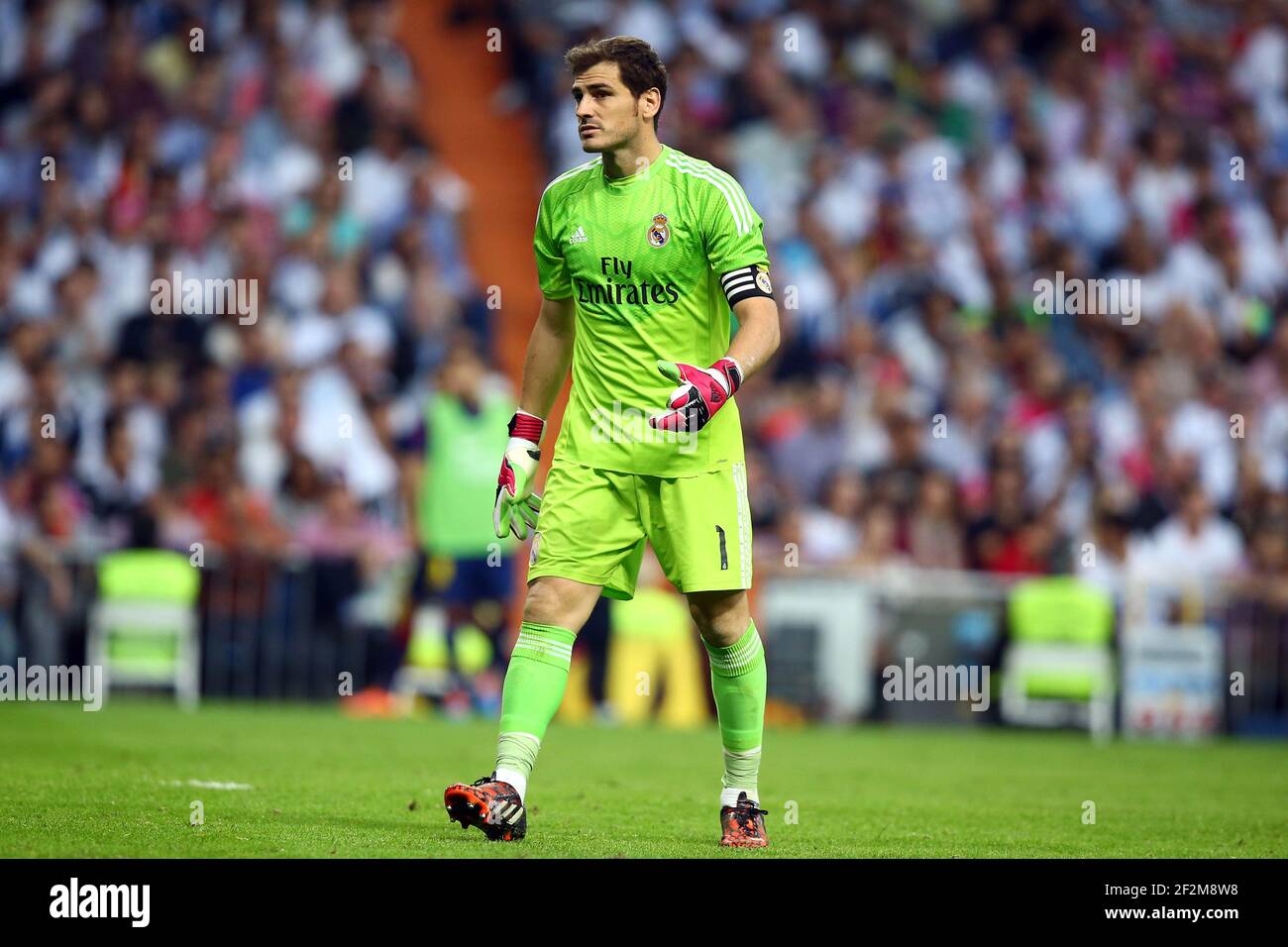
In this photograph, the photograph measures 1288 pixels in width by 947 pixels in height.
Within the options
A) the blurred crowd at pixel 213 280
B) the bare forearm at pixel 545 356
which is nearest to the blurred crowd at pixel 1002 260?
the blurred crowd at pixel 213 280

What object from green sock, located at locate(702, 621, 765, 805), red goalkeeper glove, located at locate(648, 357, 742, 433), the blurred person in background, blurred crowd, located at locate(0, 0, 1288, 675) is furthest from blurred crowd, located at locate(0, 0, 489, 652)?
red goalkeeper glove, located at locate(648, 357, 742, 433)

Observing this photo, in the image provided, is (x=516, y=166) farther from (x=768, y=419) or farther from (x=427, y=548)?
(x=427, y=548)

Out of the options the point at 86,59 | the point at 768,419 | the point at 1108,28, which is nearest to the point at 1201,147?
the point at 1108,28

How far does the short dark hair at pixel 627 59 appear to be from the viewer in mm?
7172

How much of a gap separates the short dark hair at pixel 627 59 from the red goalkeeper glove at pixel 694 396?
3.23 feet

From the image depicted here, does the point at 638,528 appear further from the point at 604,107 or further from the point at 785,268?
the point at 785,268

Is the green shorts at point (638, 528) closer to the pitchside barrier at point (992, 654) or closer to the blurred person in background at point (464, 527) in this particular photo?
the blurred person in background at point (464, 527)

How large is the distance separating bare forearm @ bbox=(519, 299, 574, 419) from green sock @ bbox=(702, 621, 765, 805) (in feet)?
3.81

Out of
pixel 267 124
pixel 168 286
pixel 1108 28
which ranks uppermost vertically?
pixel 1108 28

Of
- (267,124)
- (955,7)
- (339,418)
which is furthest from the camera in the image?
(955,7)

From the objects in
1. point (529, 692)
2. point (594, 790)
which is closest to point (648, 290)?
point (529, 692)

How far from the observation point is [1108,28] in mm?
24031

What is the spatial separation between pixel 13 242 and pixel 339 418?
3.69 meters

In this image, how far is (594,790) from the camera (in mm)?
9336
